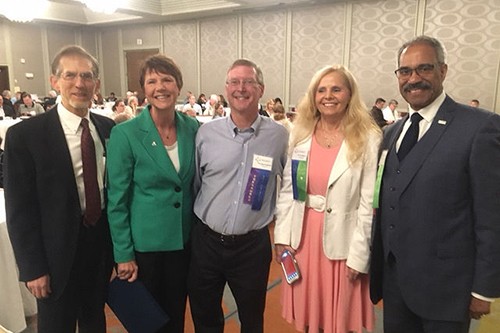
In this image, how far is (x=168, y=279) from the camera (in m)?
1.89

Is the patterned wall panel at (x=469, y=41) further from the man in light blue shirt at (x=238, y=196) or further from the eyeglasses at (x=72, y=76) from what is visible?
the eyeglasses at (x=72, y=76)

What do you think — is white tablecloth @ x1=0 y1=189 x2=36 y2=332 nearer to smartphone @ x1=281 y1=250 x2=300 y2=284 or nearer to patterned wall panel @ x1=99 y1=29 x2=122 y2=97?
smartphone @ x1=281 y1=250 x2=300 y2=284

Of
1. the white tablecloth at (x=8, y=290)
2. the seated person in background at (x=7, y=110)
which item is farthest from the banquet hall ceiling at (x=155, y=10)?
the white tablecloth at (x=8, y=290)

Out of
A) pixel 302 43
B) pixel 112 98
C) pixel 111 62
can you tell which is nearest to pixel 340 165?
pixel 302 43

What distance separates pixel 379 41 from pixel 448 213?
9.67 metres

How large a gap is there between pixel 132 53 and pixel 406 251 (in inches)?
596

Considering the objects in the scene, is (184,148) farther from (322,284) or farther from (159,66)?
(322,284)

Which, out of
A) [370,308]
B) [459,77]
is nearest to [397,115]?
[459,77]

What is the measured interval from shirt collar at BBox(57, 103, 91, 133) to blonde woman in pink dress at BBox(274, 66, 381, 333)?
3.22 ft

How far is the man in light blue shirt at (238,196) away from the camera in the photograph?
1.80 meters

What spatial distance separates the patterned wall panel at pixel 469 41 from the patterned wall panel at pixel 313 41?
229 centimetres

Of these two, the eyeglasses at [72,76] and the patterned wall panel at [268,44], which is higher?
the patterned wall panel at [268,44]

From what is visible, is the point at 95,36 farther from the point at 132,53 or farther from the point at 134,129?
the point at 134,129

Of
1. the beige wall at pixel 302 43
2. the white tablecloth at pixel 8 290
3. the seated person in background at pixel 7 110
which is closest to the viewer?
the white tablecloth at pixel 8 290
